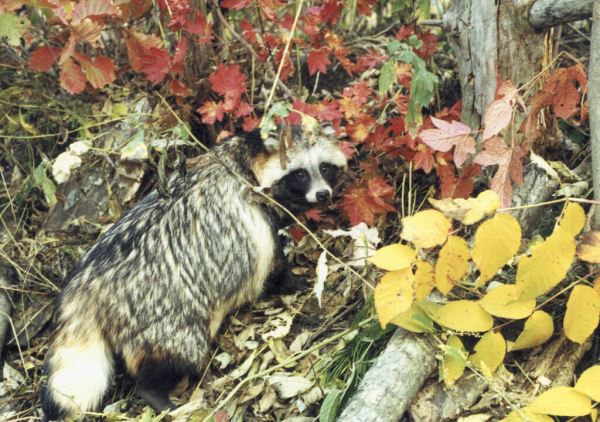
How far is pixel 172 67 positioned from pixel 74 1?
0.66 m

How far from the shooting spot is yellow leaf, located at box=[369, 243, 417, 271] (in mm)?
2592

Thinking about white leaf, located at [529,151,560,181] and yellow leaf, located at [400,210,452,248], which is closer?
yellow leaf, located at [400,210,452,248]

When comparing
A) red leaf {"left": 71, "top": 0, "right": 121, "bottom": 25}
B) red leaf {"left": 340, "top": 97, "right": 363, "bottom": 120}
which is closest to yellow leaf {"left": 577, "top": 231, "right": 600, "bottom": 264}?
red leaf {"left": 340, "top": 97, "right": 363, "bottom": 120}

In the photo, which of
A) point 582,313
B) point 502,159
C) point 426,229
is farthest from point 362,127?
point 582,313

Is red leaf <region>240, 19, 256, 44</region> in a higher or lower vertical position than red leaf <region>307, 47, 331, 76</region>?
higher

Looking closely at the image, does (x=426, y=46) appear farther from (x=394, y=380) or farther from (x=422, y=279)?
(x=394, y=380)

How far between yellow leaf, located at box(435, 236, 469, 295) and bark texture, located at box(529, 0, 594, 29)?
1.11 m

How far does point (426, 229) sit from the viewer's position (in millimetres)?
2549

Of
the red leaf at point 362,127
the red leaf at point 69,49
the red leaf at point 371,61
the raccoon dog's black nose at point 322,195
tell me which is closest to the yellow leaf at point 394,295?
the raccoon dog's black nose at point 322,195

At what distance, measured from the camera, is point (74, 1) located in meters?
3.57

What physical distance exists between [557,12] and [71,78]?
2373 mm

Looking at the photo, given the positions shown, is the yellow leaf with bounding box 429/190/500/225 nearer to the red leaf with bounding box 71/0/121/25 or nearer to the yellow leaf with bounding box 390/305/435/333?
the yellow leaf with bounding box 390/305/435/333

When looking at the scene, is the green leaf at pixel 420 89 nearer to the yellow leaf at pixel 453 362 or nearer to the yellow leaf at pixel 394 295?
A: the yellow leaf at pixel 394 295

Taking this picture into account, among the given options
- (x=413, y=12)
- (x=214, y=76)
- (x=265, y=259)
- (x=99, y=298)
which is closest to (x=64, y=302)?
(x=99, y=298)
